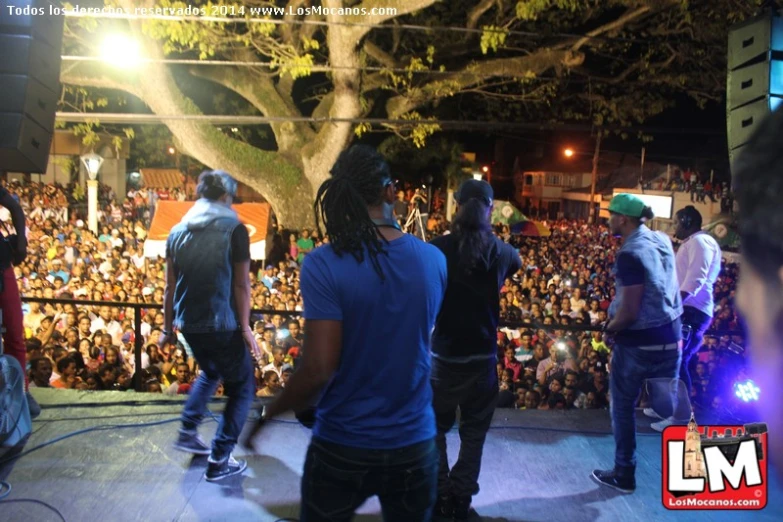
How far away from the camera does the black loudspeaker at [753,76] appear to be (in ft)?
13.3

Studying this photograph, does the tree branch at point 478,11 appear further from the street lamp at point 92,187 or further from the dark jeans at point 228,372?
the dark jeans at point 228,372

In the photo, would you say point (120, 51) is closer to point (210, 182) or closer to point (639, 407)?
point (210, 182)

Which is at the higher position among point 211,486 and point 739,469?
point 739,469

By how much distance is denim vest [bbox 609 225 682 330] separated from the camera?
133 inches

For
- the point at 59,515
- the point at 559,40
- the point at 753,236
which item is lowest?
the point at 59,515

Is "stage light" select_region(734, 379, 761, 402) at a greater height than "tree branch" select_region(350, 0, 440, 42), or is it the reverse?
"tree branch" select_region(350, 0, 440, 42)

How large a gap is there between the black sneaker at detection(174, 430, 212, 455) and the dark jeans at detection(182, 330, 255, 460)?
0.85 ft

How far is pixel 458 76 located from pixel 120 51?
20.8 feet

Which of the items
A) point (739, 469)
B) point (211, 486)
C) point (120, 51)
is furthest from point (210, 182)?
point (120, 51)

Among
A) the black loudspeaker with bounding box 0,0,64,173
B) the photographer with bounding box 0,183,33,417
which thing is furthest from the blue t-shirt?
the black loudspeaker with bounding box 0,0,64,173

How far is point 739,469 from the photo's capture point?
10.7 ft

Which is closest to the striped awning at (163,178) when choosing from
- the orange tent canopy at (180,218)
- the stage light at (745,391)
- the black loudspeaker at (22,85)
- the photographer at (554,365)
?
the orange tent canopy at (180,218)

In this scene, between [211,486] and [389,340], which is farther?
[211,486]

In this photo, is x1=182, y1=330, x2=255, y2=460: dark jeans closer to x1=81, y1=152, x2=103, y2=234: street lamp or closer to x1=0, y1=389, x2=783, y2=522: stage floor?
x1=0, y1=389, x2=783, y2=522: stage floor
